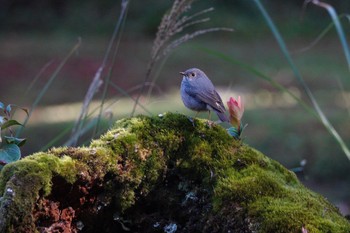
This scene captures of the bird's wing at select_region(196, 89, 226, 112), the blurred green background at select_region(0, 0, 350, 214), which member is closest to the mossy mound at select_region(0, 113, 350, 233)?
the bird's wing at select_region(196, 89, 226, 112)

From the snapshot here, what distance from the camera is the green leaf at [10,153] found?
92.6 inches

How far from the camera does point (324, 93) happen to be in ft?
40.3

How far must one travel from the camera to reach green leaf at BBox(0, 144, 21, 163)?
2352 millimetres

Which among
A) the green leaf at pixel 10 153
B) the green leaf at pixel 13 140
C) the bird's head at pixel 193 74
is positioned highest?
the bird's head at pixel 193 74

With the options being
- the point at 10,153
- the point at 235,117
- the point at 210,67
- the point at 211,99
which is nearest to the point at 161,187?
the point at 235,117

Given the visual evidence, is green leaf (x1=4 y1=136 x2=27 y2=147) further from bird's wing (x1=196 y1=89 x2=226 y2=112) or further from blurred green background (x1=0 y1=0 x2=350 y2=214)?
blurred green background (x1=0 y1=0 x2=350 y2=214)

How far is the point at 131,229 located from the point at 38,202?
392 millimetres

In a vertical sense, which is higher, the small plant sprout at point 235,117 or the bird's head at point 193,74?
the bird's head at point 193,74

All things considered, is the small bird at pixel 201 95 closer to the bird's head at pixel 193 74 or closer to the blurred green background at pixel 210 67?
the bird's head at pixel 193 74

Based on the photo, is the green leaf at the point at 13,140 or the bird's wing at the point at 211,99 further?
the bird's wing at the point at 211,99

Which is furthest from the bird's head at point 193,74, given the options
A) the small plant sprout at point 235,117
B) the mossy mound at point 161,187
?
the mossy mound at point 161,187

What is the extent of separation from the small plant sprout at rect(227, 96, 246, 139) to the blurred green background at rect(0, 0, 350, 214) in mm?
5281

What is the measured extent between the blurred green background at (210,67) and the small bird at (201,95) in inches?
179

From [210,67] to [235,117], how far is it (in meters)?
13.1
